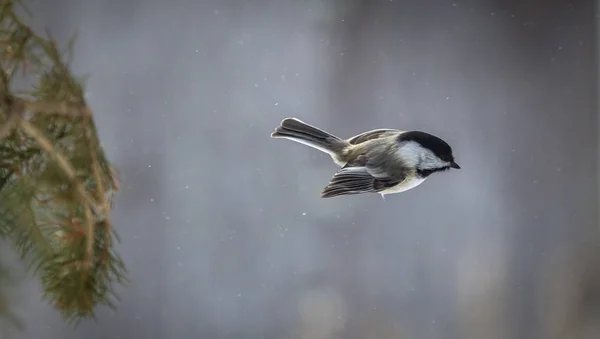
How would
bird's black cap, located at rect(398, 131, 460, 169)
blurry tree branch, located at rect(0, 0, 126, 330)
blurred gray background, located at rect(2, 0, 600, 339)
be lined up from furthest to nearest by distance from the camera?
1. blurred gray background, located at rect(2, 0, 600, 339)
2. bird's black cap, located at rect(398, 131, 460, 169)
3. blurry tree branch, located at rect(0, 0, 126, 330)

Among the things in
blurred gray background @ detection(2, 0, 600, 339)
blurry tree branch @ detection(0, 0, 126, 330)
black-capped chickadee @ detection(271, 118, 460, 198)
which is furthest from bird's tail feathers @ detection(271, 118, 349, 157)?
blurred gray background @ detection(2, 0, 600, 339)

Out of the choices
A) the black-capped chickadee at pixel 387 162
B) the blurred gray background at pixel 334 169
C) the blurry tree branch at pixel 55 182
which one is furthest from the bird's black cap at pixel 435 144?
the blurred gray background at pixel 334 169

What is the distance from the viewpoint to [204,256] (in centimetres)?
154

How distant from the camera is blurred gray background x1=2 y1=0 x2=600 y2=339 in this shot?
1.46 m

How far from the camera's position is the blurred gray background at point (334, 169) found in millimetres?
1457

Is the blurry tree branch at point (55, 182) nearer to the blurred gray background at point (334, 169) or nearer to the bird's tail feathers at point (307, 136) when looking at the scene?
the bird's tail feathers at point (307, 136)

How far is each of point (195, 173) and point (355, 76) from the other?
1.29 ft

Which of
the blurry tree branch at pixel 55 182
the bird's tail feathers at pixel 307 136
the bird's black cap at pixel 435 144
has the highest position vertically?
the bird's black cap at pixel 435 144

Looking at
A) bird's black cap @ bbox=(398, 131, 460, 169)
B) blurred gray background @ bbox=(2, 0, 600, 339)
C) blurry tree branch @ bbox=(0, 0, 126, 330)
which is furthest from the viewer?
blurred gray background @ bbox=(2, 0, 600, 339)

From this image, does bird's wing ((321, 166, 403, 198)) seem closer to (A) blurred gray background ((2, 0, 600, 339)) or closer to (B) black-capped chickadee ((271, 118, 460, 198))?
(B) black-capped chickadee ((271, 118, 460, 198))

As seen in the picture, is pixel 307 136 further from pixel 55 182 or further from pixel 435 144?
pixel 55 182

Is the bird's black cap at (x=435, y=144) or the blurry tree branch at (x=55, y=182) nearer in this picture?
the blurry tree branch at (x=55, y=182)

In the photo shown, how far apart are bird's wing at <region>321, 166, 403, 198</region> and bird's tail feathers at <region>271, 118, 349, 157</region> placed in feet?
0.18

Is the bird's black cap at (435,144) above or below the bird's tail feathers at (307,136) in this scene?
above
